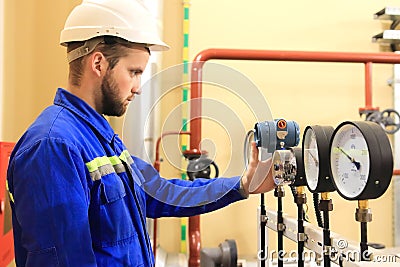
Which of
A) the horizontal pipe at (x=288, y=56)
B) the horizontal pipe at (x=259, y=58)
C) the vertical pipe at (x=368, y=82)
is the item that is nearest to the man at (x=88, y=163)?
the horizontal pipe at (x=259, y=58)

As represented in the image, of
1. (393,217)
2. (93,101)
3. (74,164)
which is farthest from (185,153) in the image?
(393,217)

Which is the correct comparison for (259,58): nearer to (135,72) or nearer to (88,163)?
(135,72)

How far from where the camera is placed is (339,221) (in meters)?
2.78

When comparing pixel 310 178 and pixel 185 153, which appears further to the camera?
pixel 185 153

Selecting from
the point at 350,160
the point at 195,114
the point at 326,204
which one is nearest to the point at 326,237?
the point at 326,204

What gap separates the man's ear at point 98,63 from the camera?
0.96 m

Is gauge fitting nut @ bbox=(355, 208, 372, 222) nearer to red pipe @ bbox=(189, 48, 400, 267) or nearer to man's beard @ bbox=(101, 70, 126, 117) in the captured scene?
Answer: man's beard @ bbox=(101, 70, 126, 117)

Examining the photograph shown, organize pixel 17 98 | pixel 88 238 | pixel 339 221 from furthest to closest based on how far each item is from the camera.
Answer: pixel 339 221 < pixel 17 98 < pixel 88 238

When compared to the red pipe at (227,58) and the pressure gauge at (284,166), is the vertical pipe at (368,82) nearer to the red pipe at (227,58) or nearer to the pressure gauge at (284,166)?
the red pipe at (227,58)

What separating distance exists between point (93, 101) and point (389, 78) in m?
2.35

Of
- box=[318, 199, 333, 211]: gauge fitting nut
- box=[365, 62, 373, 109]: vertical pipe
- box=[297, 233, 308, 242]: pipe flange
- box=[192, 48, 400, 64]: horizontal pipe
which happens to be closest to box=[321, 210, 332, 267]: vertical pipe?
box=[318, 199, 333, 211]: gauge fitting nut

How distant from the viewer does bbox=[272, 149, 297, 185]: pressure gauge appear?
0.95 m

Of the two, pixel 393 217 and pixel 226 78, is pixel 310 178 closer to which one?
pixel 226 78

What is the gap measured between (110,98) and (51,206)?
30 cm
